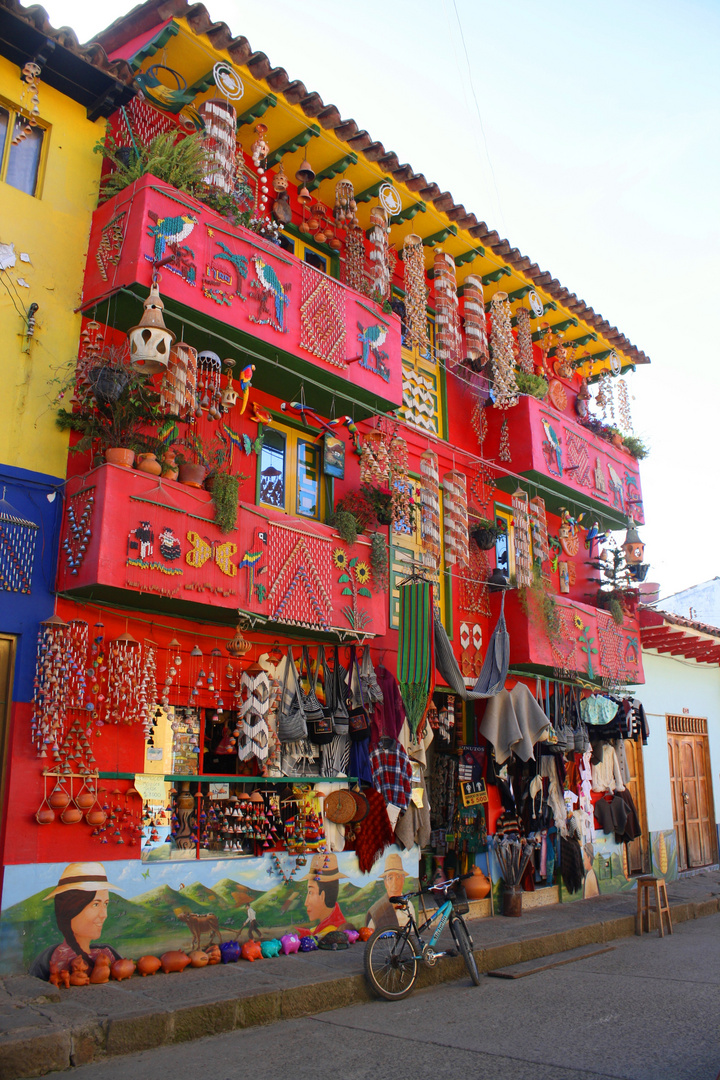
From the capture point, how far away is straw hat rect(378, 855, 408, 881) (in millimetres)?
10164

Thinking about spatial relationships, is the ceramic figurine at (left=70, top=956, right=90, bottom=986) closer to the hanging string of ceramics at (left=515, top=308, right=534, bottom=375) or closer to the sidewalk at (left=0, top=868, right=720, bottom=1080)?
the sidewalk at (left=0, top=868, right=720, bottom=1080)

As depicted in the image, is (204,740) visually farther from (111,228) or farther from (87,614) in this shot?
(111,228)

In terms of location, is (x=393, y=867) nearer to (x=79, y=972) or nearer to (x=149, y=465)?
(x=79, y=972)

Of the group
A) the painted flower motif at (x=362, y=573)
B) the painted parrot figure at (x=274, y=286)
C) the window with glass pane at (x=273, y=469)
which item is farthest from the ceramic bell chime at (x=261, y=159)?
the painted flower motif at (x=362, y=573)

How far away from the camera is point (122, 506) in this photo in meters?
7.67

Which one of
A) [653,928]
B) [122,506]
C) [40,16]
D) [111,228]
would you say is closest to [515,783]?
[653,928]

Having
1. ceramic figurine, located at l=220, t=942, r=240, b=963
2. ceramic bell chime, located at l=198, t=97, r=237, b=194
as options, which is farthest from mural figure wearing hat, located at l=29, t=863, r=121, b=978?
ceramic bell chime, located at l=198, t=97, r=237, b=194

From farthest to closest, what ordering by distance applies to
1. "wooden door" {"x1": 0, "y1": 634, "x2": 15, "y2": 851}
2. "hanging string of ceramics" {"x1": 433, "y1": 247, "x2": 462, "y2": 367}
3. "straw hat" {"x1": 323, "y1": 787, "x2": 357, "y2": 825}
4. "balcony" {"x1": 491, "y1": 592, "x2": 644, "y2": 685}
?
"balcony" {"x1": 491, "y1": 592, "x2": 644, "y2": 685}
"hanging string of ceramics" {"x1": 433, "y1": 247, "x2": 462, "y2": 367}
"straw hat" {"x1": 323, "y1": 787, "x2": 357, "y2": 825}
"wooden door" {"x1": 0, "y1": 634, "x2": 15, "y2": 851}

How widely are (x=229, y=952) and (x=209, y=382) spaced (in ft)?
19.8

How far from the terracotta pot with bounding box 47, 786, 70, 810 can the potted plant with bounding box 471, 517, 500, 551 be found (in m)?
7.82

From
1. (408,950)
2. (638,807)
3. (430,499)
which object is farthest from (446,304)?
(638,807)

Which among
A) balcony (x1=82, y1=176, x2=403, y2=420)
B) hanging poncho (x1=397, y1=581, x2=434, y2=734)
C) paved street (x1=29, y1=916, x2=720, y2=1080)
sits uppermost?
balcony (x1=82, y1=176, x2=403, y2=420)

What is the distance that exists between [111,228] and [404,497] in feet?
16.6

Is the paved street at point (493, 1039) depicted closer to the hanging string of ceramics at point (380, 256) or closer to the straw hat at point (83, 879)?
the straw hat at point (83, 879)
